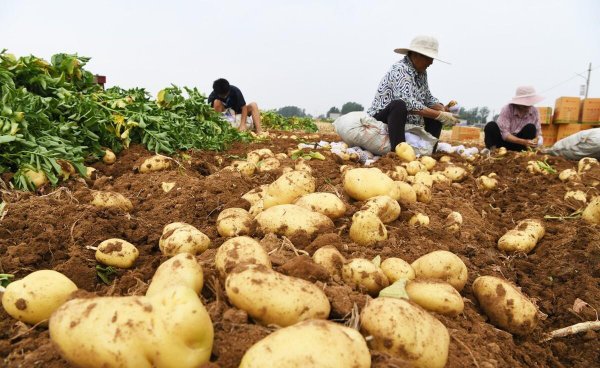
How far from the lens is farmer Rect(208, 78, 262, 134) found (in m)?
10.0

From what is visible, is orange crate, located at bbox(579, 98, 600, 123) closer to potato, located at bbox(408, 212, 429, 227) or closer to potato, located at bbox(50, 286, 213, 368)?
potato, located at bbox(408, 212, 429, 227)

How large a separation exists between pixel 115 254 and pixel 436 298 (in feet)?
4.96

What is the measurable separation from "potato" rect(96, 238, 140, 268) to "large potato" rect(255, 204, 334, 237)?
67 cm

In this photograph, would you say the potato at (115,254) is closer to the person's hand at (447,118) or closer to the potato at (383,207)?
the potato at (383,207)

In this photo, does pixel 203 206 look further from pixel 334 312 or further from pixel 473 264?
pixel 473 264

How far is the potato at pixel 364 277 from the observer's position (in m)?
1.88

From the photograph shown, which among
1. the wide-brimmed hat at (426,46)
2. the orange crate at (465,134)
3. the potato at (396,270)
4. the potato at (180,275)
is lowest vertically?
the orange crate at (465,134)

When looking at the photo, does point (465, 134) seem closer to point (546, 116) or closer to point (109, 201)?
point (546, 116)

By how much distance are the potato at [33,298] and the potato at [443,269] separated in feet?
5.18

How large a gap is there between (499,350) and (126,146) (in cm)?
415

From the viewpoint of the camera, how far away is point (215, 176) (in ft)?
11.9

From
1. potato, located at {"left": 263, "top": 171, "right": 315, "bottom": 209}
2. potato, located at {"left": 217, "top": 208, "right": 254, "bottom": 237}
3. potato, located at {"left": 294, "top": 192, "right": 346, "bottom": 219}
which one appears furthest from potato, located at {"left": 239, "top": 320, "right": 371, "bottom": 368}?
potato, located at {"left": 263, "top": 171, "right": 315, "bottom": 209}

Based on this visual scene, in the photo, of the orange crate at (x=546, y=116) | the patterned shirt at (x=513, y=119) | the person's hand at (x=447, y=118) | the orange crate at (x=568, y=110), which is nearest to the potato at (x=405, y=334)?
the person's hand at (x=447, y=118)

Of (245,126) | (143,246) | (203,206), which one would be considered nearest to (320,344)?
(143,246)
